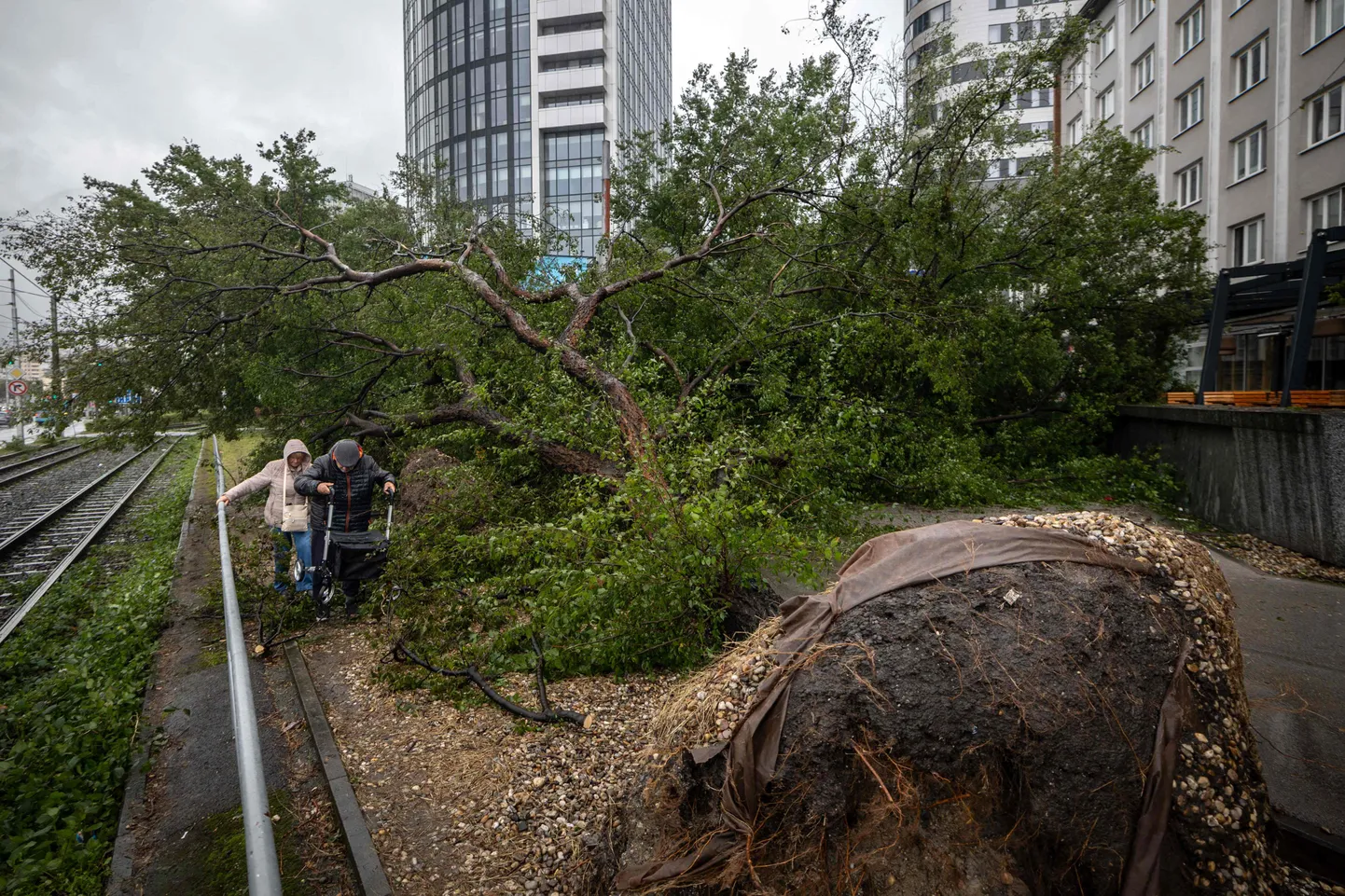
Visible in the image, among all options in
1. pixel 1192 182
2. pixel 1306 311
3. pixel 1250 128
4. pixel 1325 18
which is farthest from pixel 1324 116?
pixel 1306 311

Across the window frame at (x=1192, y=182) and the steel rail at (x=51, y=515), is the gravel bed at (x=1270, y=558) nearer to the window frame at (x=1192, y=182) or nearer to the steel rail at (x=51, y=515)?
the steel rail at (x=51, y=515)

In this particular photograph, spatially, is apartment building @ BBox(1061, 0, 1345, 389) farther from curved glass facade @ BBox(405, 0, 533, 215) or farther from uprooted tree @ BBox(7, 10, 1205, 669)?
curved glass facade @ BBox(405, 0, 533, 215)

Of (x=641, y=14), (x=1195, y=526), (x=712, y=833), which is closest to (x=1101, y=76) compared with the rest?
(x=1195, y=526)

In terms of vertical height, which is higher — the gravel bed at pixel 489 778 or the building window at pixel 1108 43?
the building window at pixel 1108 43

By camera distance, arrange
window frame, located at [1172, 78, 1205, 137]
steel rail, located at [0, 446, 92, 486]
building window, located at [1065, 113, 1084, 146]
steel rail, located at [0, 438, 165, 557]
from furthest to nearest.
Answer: building window, located at [1065, 113, 1084, 146] < window frame, located at [1172, 78, 1205, 137] < steel rail, located at [0, 446, 92, 486] < steel rail, located at [0, 438, 165, 557]

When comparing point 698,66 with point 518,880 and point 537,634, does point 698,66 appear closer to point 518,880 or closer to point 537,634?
point 537,634

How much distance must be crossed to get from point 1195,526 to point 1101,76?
27.9 m

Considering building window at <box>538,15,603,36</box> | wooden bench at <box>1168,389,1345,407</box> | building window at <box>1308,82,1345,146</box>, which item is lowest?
wooden bench at <box>1168,389,1345,407</box>

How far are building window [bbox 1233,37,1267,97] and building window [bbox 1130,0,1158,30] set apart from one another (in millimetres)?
6400

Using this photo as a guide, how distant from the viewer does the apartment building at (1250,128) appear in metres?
17.9

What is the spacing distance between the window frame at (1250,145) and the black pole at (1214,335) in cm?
1122

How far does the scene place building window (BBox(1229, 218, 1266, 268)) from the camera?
2058 cm

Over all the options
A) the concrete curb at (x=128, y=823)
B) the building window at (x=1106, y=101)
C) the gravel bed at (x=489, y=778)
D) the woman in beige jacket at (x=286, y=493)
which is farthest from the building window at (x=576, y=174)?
the concrete curb at (x=128, y=823)

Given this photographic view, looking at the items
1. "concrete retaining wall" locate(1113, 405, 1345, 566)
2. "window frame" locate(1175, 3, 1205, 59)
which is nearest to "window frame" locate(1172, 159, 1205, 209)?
"window frame" locate(1175, 3, 1205, 59)
